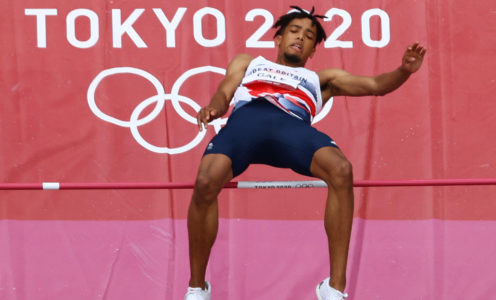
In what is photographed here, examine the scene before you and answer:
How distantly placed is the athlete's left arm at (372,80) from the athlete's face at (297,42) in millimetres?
103

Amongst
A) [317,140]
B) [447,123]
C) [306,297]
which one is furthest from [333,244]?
[447,123]

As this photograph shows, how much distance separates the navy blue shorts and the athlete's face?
28 centimetres

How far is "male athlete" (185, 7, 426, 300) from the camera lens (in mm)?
2623

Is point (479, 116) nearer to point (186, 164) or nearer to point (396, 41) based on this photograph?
point (396, 41)

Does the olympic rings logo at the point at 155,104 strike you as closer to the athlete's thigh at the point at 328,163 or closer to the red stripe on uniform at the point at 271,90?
the red stripe on uniform at the point at 271,90

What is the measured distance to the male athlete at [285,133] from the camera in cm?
262

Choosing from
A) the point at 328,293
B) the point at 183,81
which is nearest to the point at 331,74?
the point at 328,293

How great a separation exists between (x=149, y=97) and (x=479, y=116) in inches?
62.2

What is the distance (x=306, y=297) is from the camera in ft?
12.4

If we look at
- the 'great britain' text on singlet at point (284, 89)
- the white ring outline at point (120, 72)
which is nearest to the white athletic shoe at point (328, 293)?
the 'great britain' text on singlet at point (284, 89)

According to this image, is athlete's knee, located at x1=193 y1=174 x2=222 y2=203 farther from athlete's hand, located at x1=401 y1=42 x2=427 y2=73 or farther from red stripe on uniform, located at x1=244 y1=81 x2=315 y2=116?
athlete's hand, located at x1=401 y1=42 x2=427 y2=73

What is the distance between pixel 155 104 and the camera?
155 inches

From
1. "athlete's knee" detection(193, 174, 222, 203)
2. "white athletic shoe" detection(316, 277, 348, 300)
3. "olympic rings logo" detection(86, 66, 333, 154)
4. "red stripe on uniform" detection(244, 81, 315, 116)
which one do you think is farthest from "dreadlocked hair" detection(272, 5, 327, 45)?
"white athletic shoe" detection(316, 277, 348, 300)

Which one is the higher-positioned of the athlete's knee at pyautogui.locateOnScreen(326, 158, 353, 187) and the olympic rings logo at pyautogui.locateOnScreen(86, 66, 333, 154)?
the olympic rings logo at pyautogui.locateOnScreen(86, 66, 333, 154)
